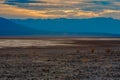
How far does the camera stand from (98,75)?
22.8 metres

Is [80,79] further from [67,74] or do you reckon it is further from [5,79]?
[5,79]

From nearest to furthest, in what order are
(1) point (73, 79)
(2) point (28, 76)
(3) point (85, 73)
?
(1) point (73, 79)
(2) point (28, 76)
(3) point (85, 73)

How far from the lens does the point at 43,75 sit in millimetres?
22719

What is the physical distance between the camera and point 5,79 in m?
21.0

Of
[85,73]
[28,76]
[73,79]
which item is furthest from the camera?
[85,73]

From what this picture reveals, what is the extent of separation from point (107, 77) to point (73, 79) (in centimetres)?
229

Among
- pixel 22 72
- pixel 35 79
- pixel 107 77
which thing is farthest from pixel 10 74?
pixel 107 77

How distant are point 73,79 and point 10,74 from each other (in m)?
4.54

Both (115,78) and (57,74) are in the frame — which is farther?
(57,74)

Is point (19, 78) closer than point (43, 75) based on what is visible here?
Yes

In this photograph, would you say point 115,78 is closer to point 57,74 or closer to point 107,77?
point 107,77

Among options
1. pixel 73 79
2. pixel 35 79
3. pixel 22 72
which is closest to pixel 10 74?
pixel 22 72

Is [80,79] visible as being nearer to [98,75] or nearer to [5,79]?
[98,75]

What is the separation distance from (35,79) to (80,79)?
99.6 inches
